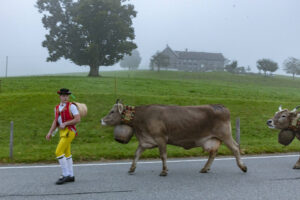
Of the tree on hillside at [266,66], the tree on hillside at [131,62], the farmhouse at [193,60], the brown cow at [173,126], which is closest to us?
the brown cow at [173,126]

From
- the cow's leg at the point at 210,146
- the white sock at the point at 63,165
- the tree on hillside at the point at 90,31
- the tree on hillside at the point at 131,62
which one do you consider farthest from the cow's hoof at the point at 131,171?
the tree on hillside at the point at 131,62

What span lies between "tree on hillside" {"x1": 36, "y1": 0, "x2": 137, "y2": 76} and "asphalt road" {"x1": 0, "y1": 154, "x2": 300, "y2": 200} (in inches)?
1379

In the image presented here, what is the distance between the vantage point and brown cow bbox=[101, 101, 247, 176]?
693 cm

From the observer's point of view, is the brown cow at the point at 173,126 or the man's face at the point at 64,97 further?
the brown cow at the point at 173,126

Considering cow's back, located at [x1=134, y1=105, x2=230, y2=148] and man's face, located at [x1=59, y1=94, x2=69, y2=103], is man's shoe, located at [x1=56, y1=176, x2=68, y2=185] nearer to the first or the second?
man's face, located at [x1=59, y1=94, x2=69, y2=103]

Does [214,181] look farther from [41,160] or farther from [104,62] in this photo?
[104,62]

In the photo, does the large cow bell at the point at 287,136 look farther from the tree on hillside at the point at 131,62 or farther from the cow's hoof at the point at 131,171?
the tree on hillside at the point at 131,62

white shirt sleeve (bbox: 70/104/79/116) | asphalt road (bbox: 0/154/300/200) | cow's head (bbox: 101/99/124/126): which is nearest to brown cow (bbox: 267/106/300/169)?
asphalt road (bbox: 0/154/300/200)

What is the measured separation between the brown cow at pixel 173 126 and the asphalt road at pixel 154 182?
1.47 feet

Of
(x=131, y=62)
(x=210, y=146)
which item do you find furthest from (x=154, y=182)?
(x=131, y=62)

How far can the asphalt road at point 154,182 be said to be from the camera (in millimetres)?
5422

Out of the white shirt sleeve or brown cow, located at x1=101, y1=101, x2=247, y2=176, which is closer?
the white shirt sleeve

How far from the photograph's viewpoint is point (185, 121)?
280 inches

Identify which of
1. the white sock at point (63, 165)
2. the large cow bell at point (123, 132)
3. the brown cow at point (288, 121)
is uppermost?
the brown cow at point (288, 121)
